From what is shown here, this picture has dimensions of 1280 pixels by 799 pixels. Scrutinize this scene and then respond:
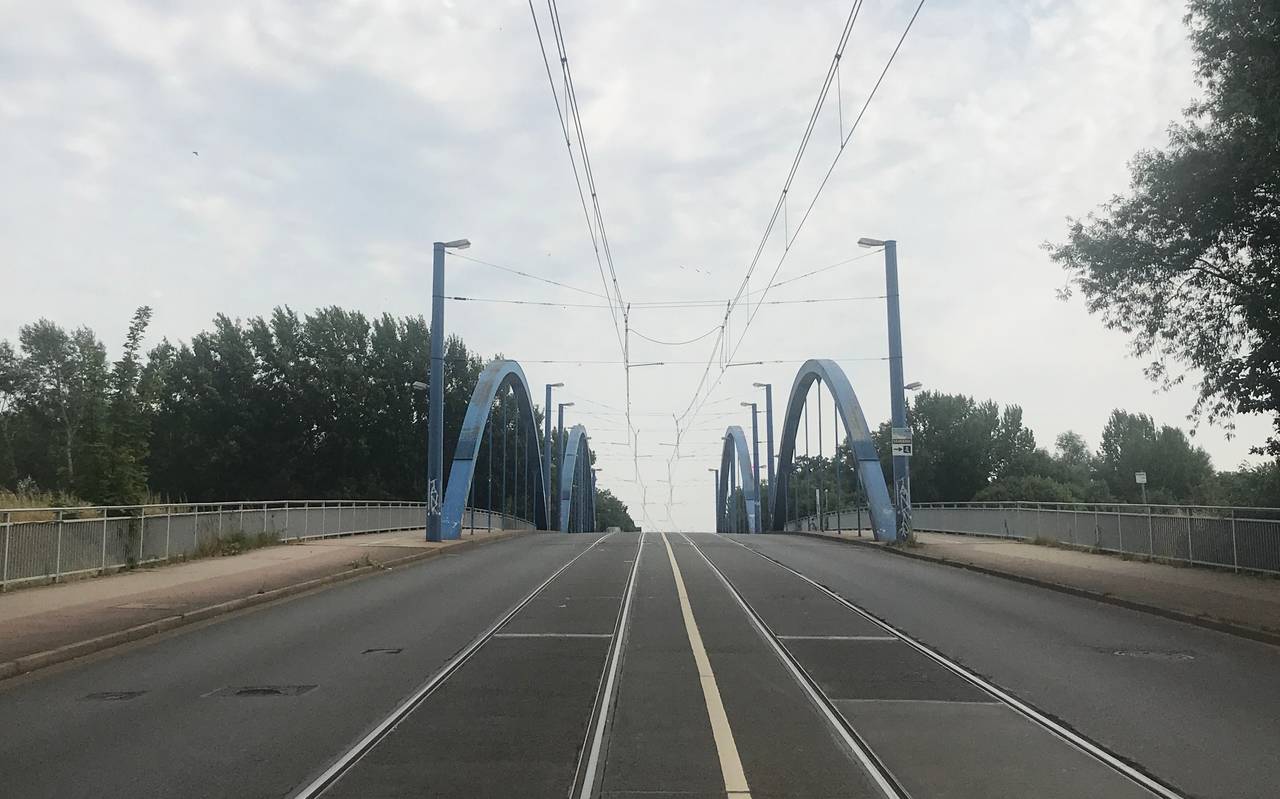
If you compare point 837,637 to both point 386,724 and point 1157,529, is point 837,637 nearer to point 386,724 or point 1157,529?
point 386,724

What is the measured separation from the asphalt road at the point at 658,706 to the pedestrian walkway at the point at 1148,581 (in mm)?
658

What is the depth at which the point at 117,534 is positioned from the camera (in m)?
18.9

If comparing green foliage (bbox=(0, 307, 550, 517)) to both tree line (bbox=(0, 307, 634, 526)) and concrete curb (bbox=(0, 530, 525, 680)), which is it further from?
concrete curb (bbox=(0, 530, 525, 680))

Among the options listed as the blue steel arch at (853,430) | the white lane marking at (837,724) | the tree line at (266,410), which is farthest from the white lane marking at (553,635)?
the tree line at (266,410)

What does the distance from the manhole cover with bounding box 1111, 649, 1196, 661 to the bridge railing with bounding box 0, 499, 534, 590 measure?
1499 cm

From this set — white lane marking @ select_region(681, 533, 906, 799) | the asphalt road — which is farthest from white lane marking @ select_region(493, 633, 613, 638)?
white lane marking @ select_region(681, 533, 906, 799)

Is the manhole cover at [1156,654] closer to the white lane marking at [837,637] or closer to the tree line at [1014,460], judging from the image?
the white lane marking at [837,637]

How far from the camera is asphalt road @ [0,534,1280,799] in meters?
5.84

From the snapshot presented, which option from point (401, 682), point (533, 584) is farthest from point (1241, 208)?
point (401, 682)

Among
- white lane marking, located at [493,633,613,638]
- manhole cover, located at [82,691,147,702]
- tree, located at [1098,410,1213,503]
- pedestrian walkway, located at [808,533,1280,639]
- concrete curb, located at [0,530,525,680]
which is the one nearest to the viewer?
manhole cover, located at [82,691,147,702]

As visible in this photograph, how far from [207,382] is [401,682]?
59931 millimetres

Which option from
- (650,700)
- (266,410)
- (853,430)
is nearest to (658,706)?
(650,700)

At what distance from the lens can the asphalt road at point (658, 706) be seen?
584 centimetres

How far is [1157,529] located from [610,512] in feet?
497
